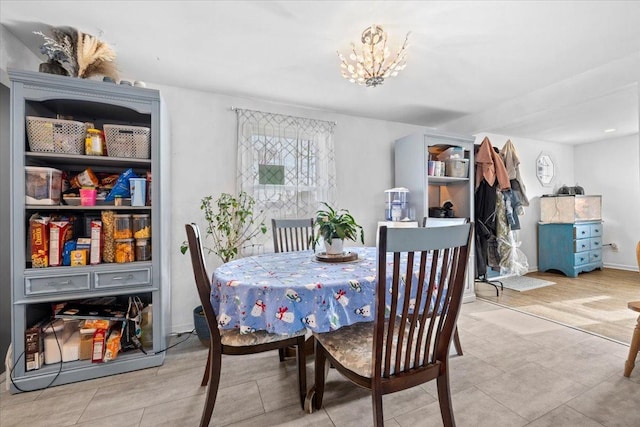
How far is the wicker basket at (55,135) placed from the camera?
5.86 ft

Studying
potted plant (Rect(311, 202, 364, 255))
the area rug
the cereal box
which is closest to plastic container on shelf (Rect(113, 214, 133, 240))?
the cereal box

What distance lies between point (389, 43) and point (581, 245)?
16.0 feet

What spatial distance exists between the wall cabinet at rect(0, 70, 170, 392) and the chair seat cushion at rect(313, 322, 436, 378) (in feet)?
4.55

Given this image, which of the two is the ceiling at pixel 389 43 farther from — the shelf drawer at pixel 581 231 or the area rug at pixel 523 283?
the area rug at pixel 523 283

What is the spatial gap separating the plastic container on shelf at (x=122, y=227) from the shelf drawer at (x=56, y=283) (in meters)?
Result: 0.31

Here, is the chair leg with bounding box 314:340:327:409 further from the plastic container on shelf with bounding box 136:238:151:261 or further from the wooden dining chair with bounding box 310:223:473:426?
the plastic container on shelf with bounding box 136:238:151:261

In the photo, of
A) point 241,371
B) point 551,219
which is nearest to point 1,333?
point 241,371

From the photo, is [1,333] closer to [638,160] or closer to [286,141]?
[286,141]

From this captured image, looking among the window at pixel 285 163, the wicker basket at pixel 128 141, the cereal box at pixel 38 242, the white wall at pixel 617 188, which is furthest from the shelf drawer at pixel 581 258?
the cereal box at pixel 38 242

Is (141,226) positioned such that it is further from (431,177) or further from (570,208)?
(570,208)

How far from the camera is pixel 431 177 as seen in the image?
3365 millimetres

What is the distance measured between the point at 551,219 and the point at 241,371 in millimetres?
5484

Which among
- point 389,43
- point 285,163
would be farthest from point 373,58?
point 285,163

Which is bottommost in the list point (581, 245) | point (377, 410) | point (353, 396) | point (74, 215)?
point (353, 396)
